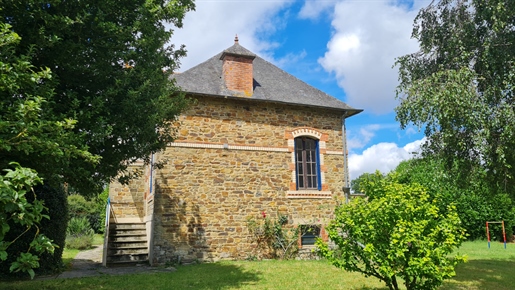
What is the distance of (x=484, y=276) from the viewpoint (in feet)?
30.5

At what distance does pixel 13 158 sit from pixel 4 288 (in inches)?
155

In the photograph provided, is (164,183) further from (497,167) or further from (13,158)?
(497,167)

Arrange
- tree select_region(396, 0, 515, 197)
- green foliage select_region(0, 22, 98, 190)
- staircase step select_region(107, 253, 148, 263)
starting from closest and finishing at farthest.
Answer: green foliage select_region(0, 22, 98, 190)
tree select_region(396, 0, 515, 197)
staircase step select_region(107, 253, 148, 263)

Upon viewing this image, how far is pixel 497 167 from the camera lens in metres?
7.95

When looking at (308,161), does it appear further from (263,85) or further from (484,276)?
(484,276)

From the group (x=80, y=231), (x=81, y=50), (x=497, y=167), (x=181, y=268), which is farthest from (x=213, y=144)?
(x=80, y=231)

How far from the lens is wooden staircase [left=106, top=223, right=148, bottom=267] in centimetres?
1149

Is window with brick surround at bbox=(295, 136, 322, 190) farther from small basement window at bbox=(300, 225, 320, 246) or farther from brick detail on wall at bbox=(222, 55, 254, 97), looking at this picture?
brick detail on wall at bbox=(222, 55, 254, 97)

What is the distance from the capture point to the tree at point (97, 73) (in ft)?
19.5

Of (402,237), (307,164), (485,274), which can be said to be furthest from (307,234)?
(402,237)

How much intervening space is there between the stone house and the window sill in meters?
0.03

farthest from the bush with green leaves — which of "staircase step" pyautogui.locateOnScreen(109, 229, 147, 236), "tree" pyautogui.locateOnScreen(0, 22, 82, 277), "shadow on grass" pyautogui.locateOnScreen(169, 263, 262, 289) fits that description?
"tree" pyautogui.locateOnScreen(0, 22, 82, 277)

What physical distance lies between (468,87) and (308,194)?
6.56 m

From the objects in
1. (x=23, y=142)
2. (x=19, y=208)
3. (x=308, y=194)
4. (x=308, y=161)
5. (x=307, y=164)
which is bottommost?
(x=19, y=208)
